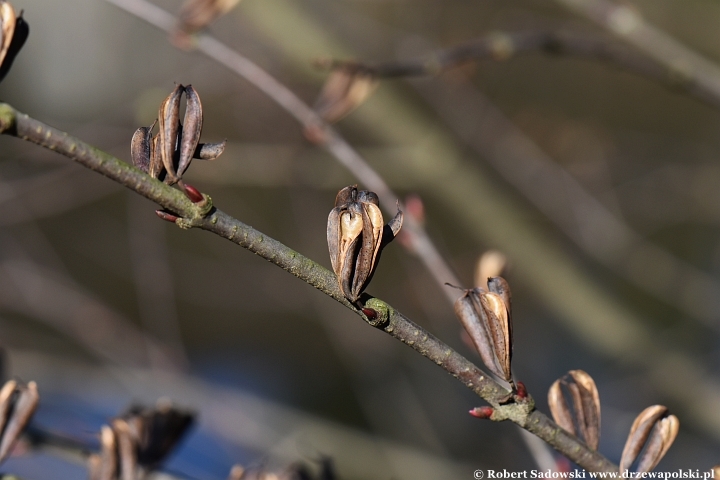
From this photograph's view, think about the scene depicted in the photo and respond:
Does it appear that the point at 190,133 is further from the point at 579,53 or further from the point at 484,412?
the point at 579,53

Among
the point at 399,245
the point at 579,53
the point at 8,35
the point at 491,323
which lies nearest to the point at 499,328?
the point at 491,323

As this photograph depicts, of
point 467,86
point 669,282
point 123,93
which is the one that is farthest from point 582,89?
point 123,93

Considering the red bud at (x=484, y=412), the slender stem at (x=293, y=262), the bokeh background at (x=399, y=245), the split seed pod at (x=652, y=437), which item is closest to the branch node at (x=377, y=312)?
the slender stem at (x=293, y=262)

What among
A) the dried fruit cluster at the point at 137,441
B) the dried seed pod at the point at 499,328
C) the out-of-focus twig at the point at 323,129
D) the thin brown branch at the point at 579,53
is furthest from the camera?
the thin brown branch at the point at 579,53

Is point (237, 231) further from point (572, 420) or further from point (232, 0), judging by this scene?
point (232, 0)

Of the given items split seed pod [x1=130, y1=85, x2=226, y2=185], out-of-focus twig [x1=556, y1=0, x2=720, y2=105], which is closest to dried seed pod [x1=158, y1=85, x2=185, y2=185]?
split seed pod [x1=130, y1=85, x2=226, y2=185]

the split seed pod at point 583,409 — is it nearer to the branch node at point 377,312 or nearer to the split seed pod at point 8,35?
the branch node at point 377,312
